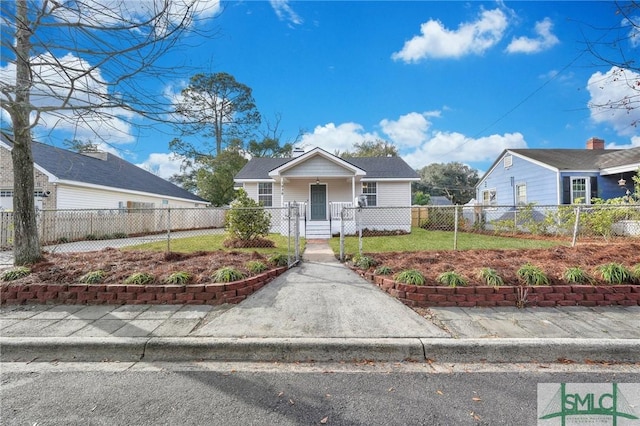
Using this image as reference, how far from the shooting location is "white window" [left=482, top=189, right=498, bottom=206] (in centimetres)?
2028

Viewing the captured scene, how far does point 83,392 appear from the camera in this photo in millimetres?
2539

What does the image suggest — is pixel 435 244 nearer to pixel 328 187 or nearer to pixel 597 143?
pixel 328 187

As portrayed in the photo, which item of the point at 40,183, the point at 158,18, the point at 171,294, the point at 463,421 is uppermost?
the point at 158,18

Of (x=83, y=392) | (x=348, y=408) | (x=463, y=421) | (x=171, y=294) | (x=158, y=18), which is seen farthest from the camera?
(x=171, y=294)

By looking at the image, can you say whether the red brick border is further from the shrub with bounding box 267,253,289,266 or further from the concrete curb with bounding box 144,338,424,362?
the shrub with bounding box 267,253,289,266

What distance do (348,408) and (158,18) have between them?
18.1ft

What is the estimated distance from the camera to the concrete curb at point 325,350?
3.13 metres

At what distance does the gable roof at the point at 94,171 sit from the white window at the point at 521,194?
22.1 metres

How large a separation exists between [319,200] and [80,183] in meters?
11.9

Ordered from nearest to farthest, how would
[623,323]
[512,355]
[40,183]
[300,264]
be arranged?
1. [512,355]
2. [623,323]
3. [300,264]
4. [40,183]

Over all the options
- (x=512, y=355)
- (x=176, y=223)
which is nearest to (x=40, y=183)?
(x=176, y=223)

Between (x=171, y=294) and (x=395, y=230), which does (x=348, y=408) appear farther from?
(x=395, y=230)

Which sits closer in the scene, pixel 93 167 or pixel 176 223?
pixel 93 167


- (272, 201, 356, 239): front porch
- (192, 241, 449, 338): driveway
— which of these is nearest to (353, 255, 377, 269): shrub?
(192, 241, 449, 338): driveway
